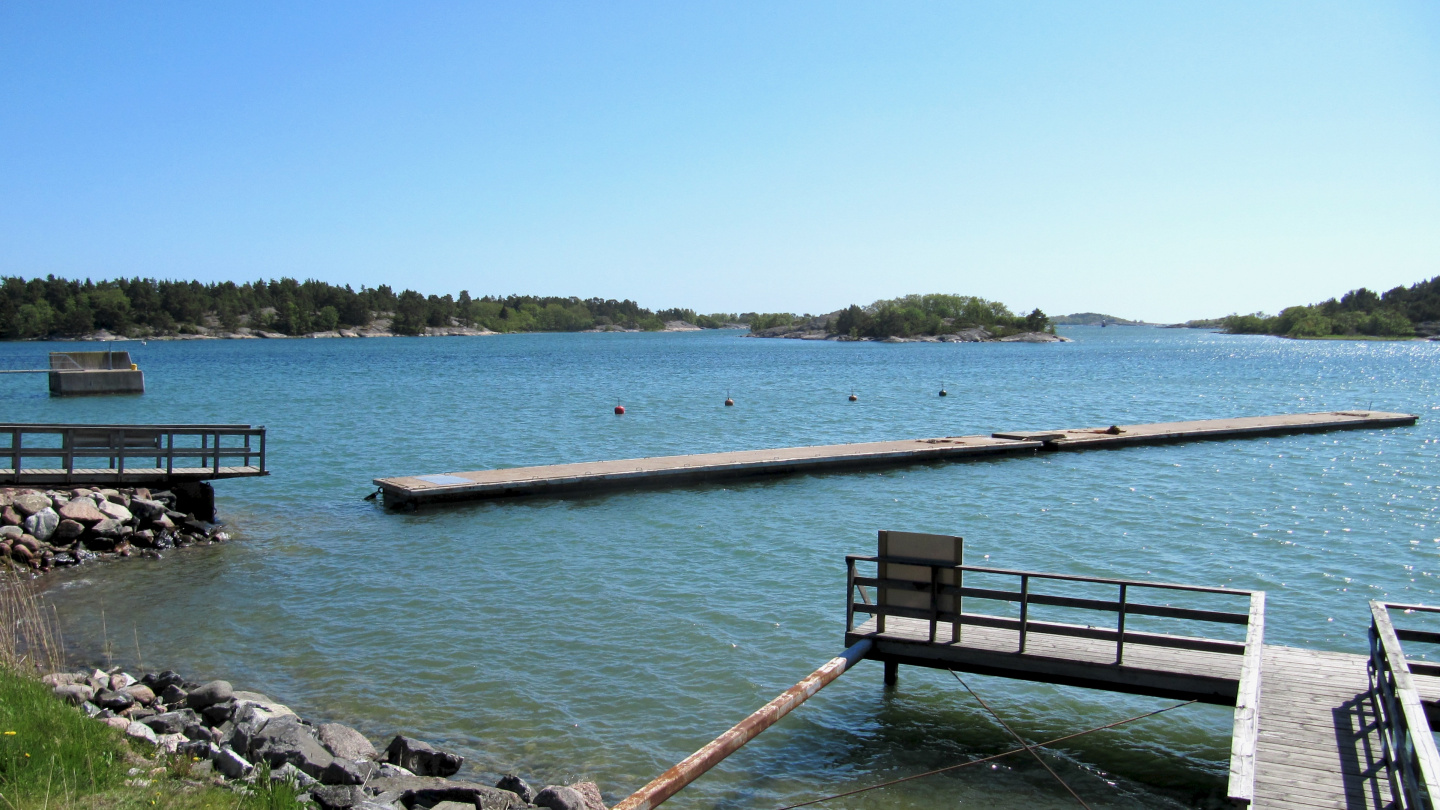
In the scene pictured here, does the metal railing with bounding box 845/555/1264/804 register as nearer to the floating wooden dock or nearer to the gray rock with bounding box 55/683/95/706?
the gray rock with bounding box 55/683/95/706

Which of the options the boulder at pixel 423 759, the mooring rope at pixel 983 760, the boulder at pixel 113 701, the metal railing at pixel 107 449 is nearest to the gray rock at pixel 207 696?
the boulder at pixel 113 701

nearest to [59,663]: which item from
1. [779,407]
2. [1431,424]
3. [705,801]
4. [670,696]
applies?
[670,696]

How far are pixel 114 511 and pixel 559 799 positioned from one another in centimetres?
1335

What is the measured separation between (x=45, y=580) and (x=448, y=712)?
8.82 metres

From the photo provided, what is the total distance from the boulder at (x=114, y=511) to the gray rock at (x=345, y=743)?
1050cm

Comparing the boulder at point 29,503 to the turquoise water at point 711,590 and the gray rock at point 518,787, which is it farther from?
the gray rock at point 518,787

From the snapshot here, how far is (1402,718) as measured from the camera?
5.86m

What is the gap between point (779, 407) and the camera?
48875mm

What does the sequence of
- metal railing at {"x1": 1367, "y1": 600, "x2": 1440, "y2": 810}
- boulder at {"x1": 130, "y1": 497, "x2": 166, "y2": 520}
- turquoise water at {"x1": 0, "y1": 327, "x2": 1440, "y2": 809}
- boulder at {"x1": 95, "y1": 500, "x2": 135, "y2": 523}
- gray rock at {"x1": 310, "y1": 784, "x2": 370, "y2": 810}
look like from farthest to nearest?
1. boulder at {"x1": 130, "y1": 497, "x2": 166, "y2": 520}
2. boulder at {"x1": 95, "y1": 500, "x2": 135, "y2": 523}
3. turquoise water at {"x1": 0, "y1": 327, "x2": 1440, "y2": 809}
4. gray rock at {"x1": 310, "y1": 784, "x2": 370, "y2": 810}
5. metal railing at {"x1": 1367, "y1": 600, "x2": 1440, "y2": 810}

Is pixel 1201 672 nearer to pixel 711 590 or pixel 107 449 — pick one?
pixel 711 590

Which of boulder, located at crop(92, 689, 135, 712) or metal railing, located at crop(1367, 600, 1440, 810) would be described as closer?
metal railing, located at crop(1367, 600, 1440, 810)

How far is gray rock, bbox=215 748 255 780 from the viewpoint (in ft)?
23.2

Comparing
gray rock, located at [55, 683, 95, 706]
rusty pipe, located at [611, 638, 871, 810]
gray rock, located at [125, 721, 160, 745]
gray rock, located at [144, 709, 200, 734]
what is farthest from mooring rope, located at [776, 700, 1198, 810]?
gray rock, located at [55, 683, 95, 706]

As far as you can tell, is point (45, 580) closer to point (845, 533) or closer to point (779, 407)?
point (845, 533)
